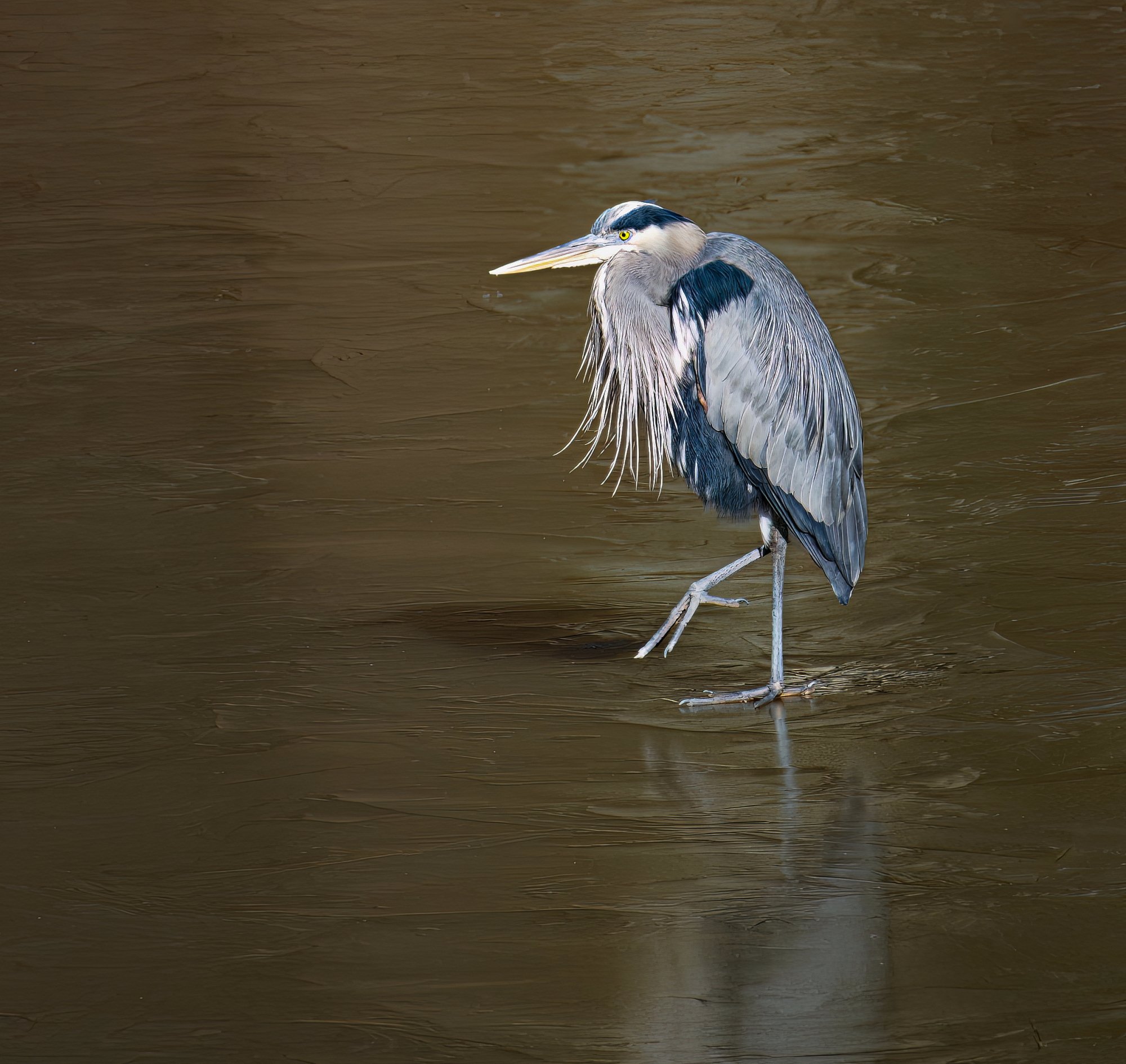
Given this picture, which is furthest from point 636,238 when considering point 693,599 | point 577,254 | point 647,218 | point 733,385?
point 693,599

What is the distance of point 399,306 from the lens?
316 inches

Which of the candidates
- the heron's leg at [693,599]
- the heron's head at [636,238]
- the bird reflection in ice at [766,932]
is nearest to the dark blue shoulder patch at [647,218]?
the heron's head at [636,238]

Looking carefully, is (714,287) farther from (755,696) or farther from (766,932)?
(766,932)

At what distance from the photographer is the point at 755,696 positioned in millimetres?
4281

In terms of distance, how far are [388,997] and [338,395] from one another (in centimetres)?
426

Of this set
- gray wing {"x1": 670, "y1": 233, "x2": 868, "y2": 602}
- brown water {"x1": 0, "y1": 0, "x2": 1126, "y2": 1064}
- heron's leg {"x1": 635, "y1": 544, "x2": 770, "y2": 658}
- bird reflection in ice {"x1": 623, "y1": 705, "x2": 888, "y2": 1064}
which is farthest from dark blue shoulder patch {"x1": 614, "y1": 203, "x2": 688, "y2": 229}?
bird reflection in ice {"x1": 623, "y1": 705, "x2": 888, "y2": 1064}

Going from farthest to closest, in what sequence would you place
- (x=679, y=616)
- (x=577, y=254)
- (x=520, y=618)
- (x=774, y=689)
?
(x=520, y=618) < (x=679, y=616) < (x=577, y=254) < (x=774, y=689)

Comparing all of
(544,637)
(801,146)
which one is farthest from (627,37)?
(544,637)

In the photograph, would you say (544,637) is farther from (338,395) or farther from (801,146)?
(801,146)

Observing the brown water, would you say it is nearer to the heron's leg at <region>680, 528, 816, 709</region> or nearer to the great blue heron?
the heron's leg at <region>680, 528, 816, 709</region>

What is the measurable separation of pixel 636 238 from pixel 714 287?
27 centimetres

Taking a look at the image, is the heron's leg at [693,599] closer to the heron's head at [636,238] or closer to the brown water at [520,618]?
the brown water at [520,618]

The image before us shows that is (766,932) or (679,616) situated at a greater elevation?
(679,616)

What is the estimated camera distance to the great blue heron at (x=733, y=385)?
430cm
